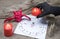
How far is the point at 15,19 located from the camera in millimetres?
1218

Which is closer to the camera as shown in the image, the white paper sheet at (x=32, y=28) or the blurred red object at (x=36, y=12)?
the white paper sheet at (x=32, y=28)

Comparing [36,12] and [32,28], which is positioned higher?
[36,12]

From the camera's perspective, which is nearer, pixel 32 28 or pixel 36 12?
pixel 32 28

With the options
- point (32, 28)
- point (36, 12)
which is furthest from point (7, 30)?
point (36, 12)

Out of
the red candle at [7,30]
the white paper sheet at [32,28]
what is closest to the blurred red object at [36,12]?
the white paper sheet at [32,28]

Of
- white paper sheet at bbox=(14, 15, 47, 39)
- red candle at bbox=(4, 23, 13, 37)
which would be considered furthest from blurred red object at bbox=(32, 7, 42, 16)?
red candle at bbox=(4, 23, 13, 37)

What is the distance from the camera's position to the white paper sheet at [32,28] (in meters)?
1.06

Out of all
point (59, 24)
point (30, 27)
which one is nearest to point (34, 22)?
point (30, 27)

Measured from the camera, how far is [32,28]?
3.67 ft

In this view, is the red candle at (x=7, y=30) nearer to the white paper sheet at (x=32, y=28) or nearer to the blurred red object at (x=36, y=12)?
the white paper sheet at (x=32, y=28)

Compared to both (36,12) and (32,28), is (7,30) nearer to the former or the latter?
(32,28)

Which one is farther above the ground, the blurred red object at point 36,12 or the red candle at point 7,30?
the blurred red object at point 36,12

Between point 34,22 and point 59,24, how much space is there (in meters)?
0.20

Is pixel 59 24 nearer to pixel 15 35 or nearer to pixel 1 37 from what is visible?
pixel 15 35
